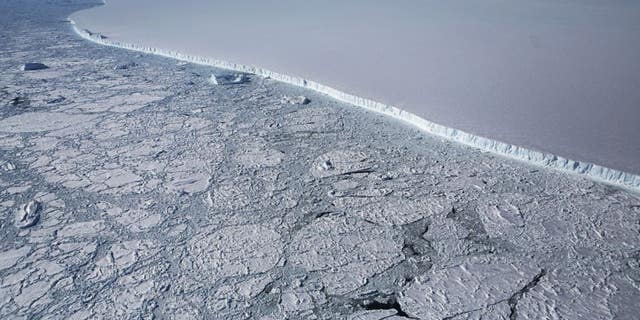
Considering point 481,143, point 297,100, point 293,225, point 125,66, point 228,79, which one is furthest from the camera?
point 125,66

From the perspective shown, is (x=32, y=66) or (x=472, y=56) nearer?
(x=472, y=56)

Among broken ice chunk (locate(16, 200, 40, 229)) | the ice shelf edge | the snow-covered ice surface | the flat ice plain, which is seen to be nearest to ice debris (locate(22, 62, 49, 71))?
the flat ice plain

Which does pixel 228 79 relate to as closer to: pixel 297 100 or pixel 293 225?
pixel 297 100

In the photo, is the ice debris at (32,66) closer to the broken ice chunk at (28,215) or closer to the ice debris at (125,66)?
the ice debris at (125,66)

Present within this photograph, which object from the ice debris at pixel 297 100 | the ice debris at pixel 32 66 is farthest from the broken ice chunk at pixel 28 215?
the ice debris at pixel 32 66

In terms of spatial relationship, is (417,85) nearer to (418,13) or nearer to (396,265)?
(396,265)

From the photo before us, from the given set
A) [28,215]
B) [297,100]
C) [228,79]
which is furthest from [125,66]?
[28,215]

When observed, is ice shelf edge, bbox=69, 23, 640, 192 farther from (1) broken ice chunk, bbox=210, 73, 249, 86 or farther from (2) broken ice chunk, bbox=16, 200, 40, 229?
(2) broken ice chunk, bbox=16, 200, 40, 229
